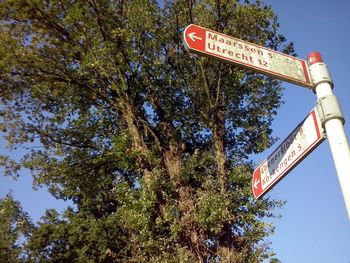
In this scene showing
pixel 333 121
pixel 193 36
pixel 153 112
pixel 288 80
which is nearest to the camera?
pixel 333 121

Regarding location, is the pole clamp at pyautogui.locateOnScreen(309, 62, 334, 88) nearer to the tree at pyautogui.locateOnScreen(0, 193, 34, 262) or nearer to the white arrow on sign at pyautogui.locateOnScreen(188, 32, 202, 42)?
the white arrow on sign at pyautogui.locateOnScreen(188, 32, 202, 42)

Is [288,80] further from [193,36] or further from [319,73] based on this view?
[193,36]

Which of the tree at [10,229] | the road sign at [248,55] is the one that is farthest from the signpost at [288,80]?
the tree at [10,229]

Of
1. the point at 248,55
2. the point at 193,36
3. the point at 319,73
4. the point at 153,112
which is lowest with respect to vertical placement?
the point at 319,73

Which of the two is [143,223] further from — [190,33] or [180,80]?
[190,33]

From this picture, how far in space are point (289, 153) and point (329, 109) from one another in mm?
798

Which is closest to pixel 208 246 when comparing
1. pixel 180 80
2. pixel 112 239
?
pixel 180 80

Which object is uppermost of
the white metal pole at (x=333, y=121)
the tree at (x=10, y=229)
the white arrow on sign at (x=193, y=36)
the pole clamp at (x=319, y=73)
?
the tree at (x=10, y=229)

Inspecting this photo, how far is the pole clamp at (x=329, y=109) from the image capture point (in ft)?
11.9

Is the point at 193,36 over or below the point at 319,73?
over

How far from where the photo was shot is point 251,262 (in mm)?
11773

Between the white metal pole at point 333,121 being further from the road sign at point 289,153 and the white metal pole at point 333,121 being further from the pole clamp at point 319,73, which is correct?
the road sign at point 289,153

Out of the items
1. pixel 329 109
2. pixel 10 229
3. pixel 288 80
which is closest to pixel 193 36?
pixel 288 80

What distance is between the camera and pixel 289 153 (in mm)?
4273
